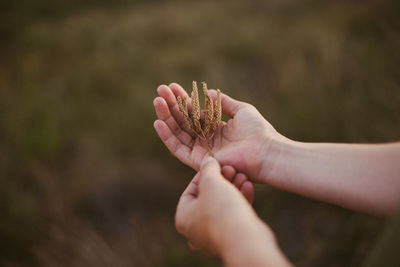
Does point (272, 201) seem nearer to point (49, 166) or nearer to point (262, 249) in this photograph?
point (262, 249)

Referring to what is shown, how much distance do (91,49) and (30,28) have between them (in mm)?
1556

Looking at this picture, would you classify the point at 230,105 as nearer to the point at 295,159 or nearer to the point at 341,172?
the point at 295,159

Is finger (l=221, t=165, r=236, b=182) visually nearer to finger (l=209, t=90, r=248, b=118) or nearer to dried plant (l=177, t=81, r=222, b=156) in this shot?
dried plant (l=177, t=81, r=222, b=156)

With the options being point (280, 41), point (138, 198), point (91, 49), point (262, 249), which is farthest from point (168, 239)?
point (91, 49)

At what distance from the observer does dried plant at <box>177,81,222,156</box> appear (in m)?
1.77

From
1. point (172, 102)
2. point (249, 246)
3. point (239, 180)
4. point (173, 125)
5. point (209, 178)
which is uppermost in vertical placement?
point (172, 102)

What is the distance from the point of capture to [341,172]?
1.57 m

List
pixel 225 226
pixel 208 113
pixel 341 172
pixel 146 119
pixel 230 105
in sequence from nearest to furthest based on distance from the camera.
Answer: pixel 225 226
pixel 341 172
pixel 208 113
pixel 230 105
pixel 146 119

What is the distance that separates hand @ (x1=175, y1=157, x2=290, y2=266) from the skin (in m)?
0.08

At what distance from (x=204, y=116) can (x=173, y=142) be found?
0.29 m

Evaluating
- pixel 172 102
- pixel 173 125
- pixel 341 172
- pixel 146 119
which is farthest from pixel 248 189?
pixel 146 119

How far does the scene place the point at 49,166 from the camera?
3.89 meters

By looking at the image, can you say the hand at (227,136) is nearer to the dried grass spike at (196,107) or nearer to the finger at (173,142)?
the finger at (173,142)

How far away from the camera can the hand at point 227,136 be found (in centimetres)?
178
